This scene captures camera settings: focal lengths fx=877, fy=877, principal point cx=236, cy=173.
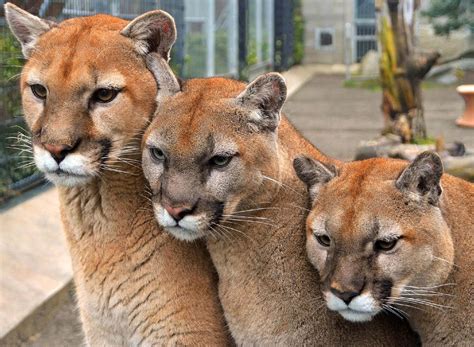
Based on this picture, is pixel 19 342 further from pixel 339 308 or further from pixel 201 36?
pixel 201 36

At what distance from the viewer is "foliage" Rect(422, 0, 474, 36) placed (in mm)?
20688

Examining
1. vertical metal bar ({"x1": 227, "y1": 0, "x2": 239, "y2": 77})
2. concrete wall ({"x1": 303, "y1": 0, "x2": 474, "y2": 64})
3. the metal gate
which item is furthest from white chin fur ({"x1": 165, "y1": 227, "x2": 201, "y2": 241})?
concrete wall ({"x1": 303, "y1": 0, "x2": 474, "y2": 64})

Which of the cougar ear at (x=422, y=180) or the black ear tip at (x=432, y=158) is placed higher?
the black ear tip at (x=432, y=158)

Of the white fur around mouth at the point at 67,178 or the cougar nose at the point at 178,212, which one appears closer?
the cougar nose at the point at 178,212

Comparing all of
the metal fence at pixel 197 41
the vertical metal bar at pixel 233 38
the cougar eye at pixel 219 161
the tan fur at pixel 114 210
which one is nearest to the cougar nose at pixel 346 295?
the cougar eye at pixel 219 161

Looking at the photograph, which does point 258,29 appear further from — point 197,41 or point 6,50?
point 6,50

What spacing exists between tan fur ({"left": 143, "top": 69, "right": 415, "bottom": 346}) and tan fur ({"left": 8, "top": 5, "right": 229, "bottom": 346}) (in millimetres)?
145

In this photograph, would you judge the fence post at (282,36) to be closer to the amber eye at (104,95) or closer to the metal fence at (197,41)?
the metal fence at (197,41)

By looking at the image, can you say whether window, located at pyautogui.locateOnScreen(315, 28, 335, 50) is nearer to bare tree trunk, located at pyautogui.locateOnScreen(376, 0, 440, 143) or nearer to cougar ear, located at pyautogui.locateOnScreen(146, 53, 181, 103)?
bare tree trunk, located at pyautogui.locateOnScreen(376, 0, 440, 143)

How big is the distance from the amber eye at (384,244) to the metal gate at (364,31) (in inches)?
976

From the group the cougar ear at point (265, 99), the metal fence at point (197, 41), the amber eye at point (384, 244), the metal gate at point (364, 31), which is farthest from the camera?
the metal gate at point (364, 31)

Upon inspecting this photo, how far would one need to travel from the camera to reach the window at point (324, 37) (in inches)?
1239

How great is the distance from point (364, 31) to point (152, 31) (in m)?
24.9

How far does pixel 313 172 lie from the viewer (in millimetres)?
4512
